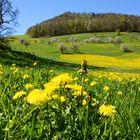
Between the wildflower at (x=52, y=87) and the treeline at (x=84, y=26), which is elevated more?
the wildflower at (x=52, y=87)

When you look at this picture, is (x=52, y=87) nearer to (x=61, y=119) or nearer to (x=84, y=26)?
(x=61, y=119)

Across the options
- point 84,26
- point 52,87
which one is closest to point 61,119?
point 52,87

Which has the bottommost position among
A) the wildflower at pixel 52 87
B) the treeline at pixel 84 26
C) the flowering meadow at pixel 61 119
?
the treeline at pixel 84 26

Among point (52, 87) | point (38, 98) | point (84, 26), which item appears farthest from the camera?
point (84, 26)

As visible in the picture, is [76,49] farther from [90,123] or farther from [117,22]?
[90,123]

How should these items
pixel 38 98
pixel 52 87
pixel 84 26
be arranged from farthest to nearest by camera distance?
1. pixel 84 26
2. pixel 52 87
3. pixel 38 98

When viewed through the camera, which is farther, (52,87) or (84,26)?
(84,26)

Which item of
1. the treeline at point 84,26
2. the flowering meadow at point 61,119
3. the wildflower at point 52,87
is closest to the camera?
the flowering meadow at point 61,119

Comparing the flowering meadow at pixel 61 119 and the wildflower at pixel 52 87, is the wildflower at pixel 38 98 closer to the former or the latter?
the flowering meadow at pixel 61 119

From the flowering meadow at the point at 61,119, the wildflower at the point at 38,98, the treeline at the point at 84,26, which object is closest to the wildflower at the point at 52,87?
the flowering meadow at the point at 61,119

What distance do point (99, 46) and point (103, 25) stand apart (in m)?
52.3

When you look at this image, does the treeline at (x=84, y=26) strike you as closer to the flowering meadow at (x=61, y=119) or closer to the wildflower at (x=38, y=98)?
the flowering meadow at (x=61, y=119)

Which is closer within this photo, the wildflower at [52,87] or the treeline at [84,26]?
the wildflower at [52,87]

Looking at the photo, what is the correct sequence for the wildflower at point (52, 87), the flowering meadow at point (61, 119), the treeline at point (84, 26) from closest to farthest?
the flowering meadow at point (61, 119)
the wildflower at point (52, 87)
the treeline at point (84, 26)
